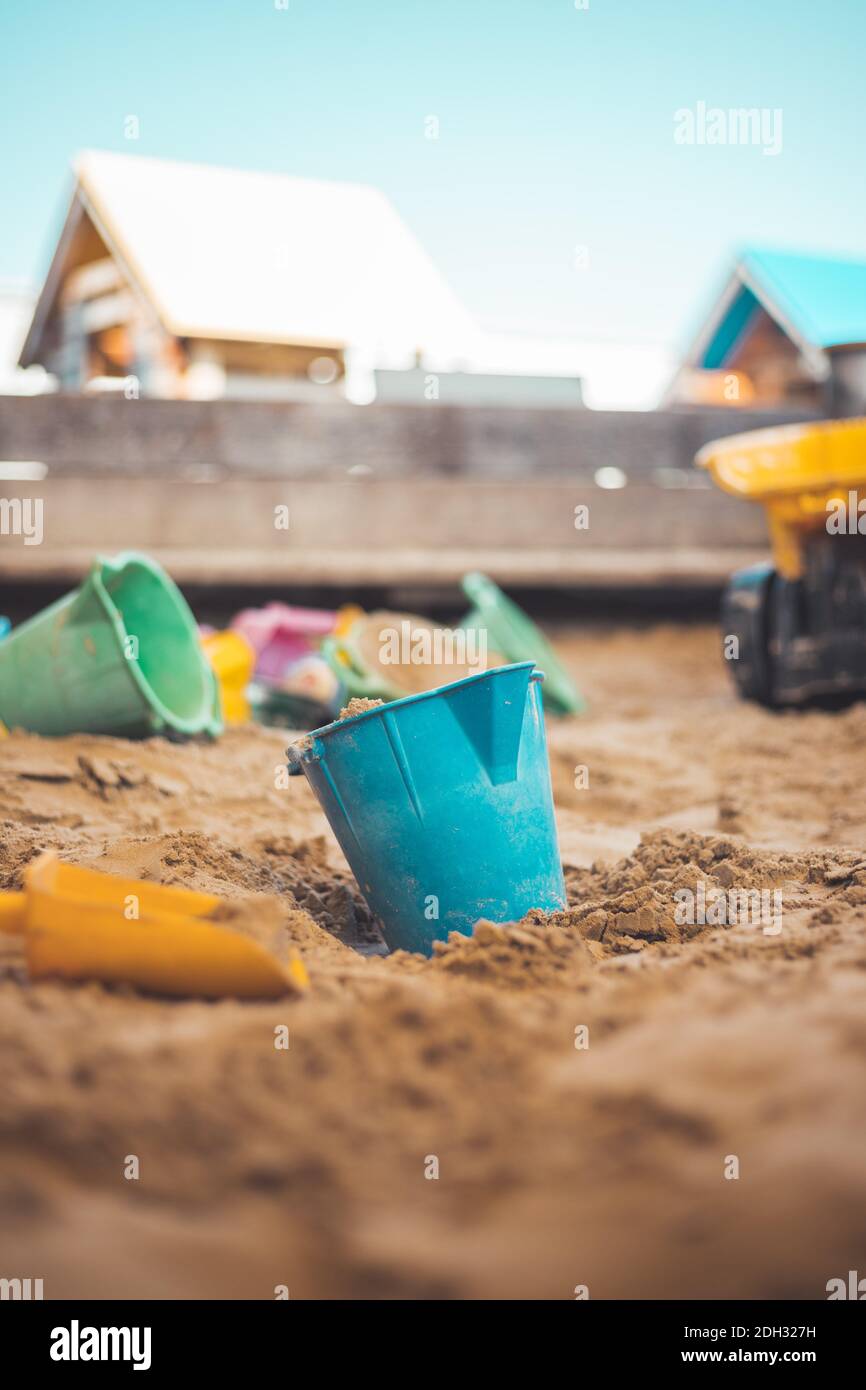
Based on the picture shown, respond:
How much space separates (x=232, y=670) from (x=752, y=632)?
5.87ft

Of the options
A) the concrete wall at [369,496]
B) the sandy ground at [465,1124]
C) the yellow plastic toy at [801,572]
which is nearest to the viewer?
the sandy ground at [465,1124]

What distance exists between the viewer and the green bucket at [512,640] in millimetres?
4344

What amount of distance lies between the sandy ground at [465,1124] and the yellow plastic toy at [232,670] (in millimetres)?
2272

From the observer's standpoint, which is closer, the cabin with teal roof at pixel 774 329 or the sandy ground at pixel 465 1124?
the sandy ground at pixel 465 1124

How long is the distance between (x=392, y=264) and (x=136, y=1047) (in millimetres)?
10538

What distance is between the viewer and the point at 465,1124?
1.14 meters

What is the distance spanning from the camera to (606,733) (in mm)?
3992

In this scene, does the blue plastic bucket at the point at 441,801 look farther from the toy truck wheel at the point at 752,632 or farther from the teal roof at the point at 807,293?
the teal roof at the point at 807,293

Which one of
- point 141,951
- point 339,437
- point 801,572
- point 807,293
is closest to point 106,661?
point 141,951

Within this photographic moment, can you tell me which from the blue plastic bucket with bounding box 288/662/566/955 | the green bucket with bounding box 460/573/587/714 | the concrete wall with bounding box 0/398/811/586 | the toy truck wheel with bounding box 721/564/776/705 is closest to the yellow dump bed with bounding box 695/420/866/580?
the toy truck wheel with bounding box 721/564/776/705

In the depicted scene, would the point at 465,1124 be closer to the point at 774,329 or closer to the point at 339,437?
the point at 339,437

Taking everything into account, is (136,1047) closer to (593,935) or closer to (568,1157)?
(568,1157)

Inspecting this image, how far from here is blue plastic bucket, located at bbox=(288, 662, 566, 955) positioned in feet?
6.16

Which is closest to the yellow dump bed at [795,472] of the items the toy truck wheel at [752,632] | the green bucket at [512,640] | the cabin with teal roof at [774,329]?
the toy truck wheel at [752,632]
